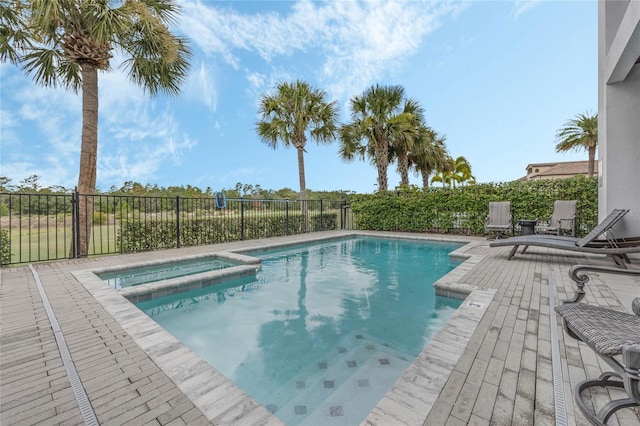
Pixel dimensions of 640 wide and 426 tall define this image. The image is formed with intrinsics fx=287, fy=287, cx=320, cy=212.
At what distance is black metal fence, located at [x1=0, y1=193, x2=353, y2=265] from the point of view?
5812 mm

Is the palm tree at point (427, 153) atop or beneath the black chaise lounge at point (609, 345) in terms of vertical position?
atop

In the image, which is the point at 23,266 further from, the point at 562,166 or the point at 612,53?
the point at 562,166

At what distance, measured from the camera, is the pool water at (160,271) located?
15.9ft

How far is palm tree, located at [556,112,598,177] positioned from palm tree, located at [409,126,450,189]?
29.3 ft

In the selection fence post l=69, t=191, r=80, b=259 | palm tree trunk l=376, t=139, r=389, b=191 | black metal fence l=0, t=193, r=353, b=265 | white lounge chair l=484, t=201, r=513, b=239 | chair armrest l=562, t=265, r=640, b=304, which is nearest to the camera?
chair armrest l=562, t=265, r=640, b=304

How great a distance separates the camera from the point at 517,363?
6.19 ft

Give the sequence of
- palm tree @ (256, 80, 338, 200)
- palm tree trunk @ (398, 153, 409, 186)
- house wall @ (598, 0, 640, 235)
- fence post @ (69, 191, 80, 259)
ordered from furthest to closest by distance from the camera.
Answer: palm tree trunk @ (398, 153, 409, 186)
palm tree @ (256, 80, 338, 200)
fence post @ (69, 191, 80, 259)
house wall @ (598, 0, 640, 235)

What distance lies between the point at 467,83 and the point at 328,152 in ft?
24.9

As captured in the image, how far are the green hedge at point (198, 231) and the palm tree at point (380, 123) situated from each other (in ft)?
13.5

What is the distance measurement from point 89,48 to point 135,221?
3948 mm

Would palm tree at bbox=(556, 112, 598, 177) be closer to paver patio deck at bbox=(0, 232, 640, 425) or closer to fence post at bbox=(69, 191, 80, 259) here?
paver patio deck at bbox=(0, 232, 640, 425)

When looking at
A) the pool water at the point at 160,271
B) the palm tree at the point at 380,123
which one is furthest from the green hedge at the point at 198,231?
the palm tree at the point at 380,123

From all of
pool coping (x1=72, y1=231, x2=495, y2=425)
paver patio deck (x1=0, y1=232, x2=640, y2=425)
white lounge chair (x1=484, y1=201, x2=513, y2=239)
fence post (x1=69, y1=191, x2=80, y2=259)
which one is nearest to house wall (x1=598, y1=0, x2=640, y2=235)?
white lounge chair (x1=484, y1=201, x2=513, y2=239)

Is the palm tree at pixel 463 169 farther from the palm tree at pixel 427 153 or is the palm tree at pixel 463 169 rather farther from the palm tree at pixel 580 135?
the palm tree at pixel 580 135
